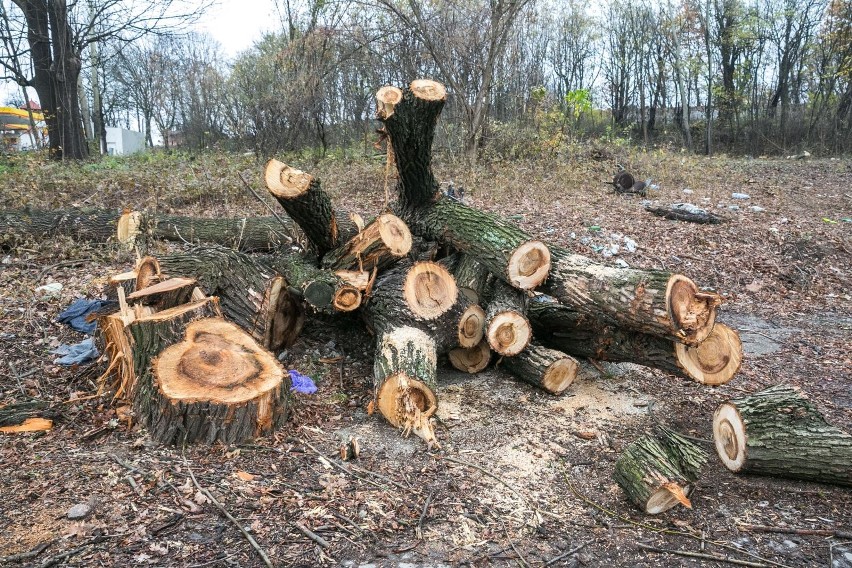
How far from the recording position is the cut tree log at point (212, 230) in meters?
5.83

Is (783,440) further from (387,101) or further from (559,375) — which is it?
(387,101)

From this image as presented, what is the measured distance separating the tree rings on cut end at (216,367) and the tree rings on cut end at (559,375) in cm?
176

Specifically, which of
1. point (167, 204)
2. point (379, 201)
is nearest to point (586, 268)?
point (379, 201)

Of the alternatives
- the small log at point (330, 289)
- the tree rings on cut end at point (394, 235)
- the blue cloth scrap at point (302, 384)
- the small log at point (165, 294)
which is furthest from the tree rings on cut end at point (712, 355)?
the small log at point (165, 294)

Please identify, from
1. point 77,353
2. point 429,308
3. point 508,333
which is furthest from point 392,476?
point 77,353

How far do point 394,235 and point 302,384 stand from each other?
4.04 feet

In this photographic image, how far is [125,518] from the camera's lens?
2.30 metres

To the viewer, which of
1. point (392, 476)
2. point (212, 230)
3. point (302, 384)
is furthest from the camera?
point (212, 230)

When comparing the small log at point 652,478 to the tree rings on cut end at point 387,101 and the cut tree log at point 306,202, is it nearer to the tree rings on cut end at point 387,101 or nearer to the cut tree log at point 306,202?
the cut tree log at point 306,202

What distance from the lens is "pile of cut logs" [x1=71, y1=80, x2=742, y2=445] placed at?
3.02 metres

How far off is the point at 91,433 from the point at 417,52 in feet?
34.2

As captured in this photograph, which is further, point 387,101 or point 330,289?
point 387,101

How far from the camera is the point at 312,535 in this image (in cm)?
234

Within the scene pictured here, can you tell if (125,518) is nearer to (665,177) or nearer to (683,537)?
(683,537)
